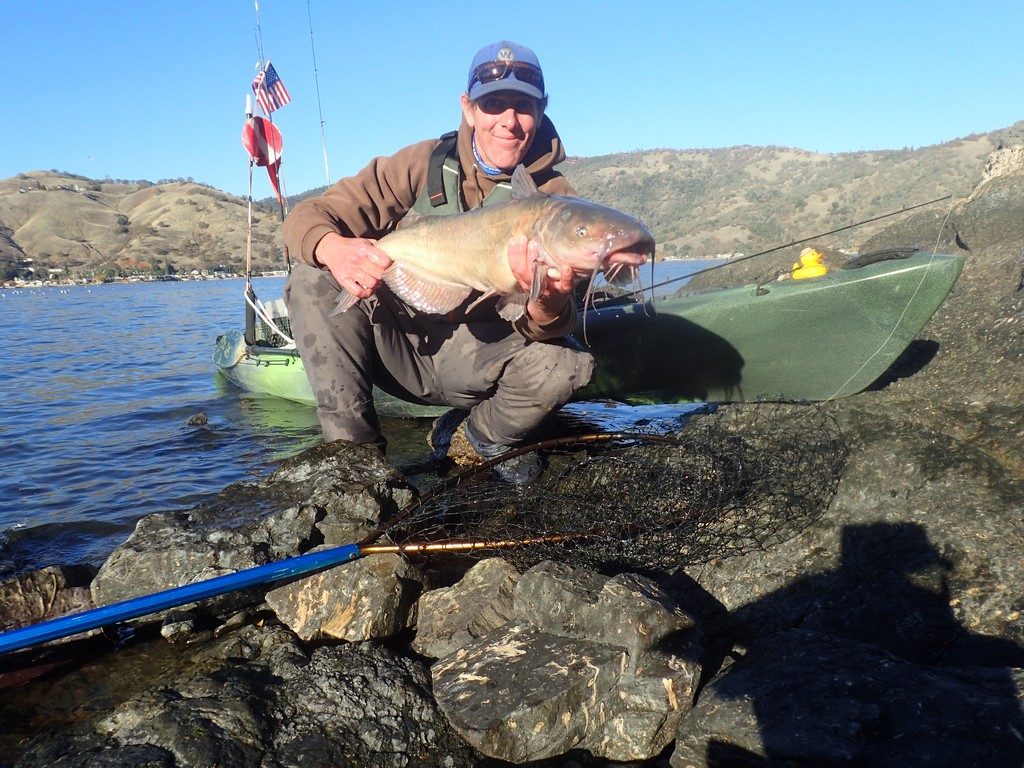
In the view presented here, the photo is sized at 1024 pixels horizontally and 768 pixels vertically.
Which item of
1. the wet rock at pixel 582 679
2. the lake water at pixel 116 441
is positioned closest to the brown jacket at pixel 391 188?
the lake water at pixel 116 441

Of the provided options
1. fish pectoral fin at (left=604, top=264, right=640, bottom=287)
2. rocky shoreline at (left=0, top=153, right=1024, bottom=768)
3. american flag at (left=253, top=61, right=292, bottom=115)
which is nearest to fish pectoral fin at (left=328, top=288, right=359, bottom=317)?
rocky shoreline at (left=0, top=153, right=1024, bottom=768)

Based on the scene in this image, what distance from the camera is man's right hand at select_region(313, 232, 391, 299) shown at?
390 cm

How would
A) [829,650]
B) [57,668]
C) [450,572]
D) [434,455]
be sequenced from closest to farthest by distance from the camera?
[829,650] < [57,668] < [450,572] < [434,455]

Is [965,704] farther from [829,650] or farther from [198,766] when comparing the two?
[198,766]

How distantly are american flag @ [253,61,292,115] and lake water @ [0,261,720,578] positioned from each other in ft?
14.2

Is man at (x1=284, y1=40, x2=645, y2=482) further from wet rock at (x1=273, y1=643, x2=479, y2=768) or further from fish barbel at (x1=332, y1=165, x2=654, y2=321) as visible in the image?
wet rock at (x1=273, y1=643, x2=479, y2=768)

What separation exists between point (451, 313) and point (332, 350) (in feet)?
2.76

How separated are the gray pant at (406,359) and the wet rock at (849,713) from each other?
239 cm

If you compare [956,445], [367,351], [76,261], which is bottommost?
[956,445]

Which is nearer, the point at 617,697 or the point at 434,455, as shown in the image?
the point at 617,697

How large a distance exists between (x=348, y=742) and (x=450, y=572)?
1.27m

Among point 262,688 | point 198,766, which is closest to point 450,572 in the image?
point 262,688

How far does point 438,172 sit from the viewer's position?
4.28m

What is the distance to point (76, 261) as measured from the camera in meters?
73.6
